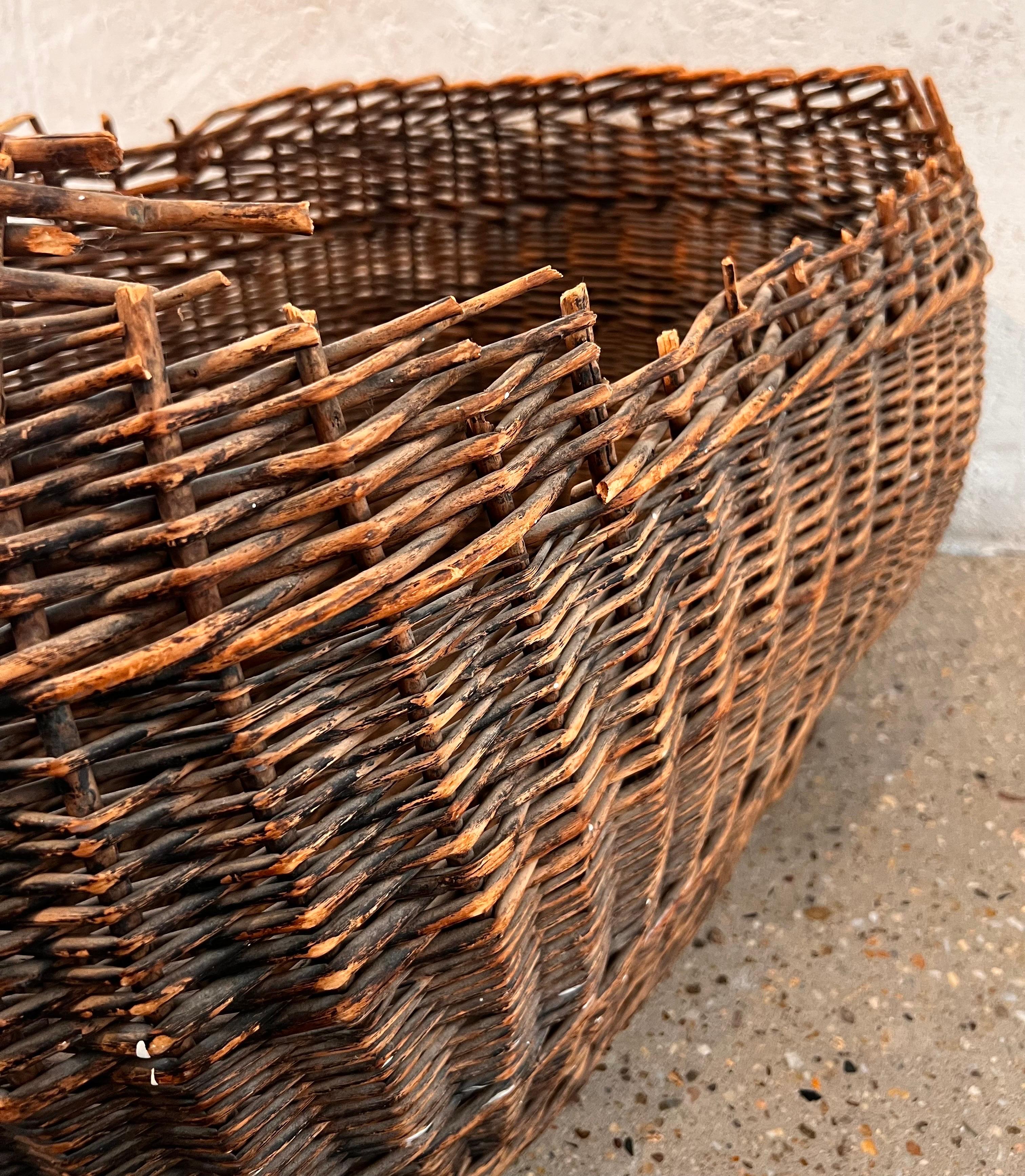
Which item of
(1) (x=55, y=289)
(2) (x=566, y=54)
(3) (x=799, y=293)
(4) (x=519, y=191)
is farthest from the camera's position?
(2) (x=566, y=54)

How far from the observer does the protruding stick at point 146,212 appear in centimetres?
34

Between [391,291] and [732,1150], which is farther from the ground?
[391,291]

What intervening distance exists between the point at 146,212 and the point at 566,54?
1110mm

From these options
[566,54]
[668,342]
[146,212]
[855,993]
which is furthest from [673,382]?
[566,54]

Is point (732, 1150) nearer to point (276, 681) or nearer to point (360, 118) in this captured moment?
point (276, 681)

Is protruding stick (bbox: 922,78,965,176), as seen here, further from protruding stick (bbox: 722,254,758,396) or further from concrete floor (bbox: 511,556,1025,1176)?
concrete floor (bbox: 511,556,1025,1176)

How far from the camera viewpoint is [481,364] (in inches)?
16.8

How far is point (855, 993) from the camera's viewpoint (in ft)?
2.48

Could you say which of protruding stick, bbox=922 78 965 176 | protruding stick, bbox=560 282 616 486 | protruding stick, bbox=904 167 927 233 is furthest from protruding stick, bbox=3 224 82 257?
protruding stick, bbox=922 78 965 176

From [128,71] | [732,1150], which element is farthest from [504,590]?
[128,71]

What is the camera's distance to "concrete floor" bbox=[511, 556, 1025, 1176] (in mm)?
666

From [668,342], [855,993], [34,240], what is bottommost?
[855,993]

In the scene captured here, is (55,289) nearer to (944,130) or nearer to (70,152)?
(70,152)

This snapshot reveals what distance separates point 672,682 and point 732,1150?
0.34 metres
